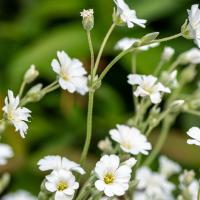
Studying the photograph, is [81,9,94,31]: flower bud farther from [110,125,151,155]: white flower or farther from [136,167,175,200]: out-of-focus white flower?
[136,167,175,200]: out-of-focus white flower

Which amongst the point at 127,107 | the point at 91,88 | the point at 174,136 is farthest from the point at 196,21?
the point at 127,107

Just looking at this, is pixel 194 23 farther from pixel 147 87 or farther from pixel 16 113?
pixel 16 113

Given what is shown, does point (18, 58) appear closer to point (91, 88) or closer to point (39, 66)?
point (39, 66)

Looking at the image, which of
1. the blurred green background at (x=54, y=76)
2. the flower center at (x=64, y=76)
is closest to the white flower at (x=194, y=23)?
the flower center at (x=64, y=76)

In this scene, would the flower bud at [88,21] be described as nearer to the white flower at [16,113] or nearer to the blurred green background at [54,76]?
the white flower at [16,113]

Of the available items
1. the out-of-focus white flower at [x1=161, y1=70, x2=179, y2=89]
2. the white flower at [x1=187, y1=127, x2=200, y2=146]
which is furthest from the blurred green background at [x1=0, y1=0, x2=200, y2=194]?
the white flower at [x1=187, y1=127, x2=200, y2=146]

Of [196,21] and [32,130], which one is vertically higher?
[196,21]

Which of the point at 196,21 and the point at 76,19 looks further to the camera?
the point at 76,19
